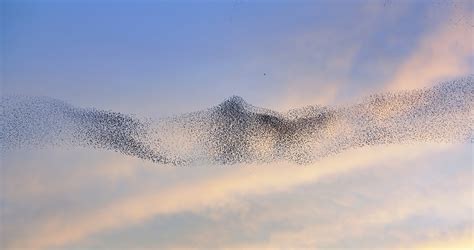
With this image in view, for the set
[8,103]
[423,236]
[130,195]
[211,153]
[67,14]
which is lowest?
[423,236]

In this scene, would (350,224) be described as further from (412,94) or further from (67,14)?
(67,14)

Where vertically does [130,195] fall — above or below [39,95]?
below

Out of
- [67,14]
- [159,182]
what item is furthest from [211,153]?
[67,14]

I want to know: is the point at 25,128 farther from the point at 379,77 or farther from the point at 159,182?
the point at 379,77

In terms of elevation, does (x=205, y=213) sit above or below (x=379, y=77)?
below

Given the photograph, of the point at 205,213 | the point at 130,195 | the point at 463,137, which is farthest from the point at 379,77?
the point at 130,195

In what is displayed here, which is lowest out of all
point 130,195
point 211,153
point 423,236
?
point 423,236
